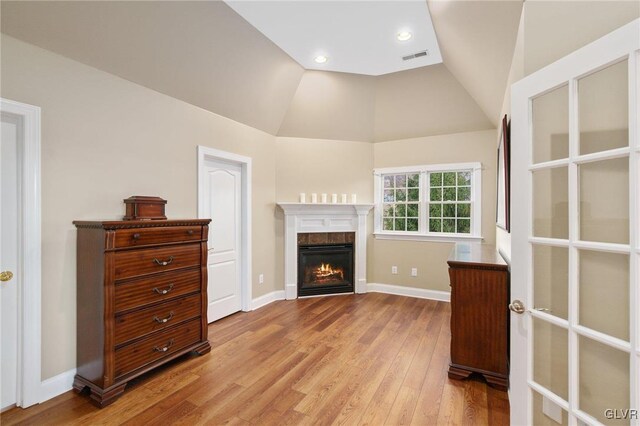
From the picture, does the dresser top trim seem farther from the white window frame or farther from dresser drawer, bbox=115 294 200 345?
the white window frame

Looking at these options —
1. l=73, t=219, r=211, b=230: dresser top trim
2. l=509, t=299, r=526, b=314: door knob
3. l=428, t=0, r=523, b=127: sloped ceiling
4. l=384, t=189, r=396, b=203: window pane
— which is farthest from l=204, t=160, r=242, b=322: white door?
l=509, t=299, r=526, b=314: door knob

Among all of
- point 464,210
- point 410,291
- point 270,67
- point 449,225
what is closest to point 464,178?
point 464,210

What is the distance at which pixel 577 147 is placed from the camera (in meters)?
1.18

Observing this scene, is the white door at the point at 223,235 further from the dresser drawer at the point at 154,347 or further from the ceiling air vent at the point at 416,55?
the ceiling air vent at the point at 416,55

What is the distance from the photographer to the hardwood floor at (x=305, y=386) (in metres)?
1.93

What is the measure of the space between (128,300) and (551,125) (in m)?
2.89

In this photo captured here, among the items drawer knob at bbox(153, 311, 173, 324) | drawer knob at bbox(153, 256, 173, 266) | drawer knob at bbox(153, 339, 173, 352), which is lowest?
drawer knob at bbox(153, 339, 173, 352)

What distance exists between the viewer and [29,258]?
203cm

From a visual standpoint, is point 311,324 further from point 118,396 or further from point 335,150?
point 335,150

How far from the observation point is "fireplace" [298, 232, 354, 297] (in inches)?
182

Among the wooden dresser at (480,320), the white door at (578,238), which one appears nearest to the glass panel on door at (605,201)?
the white door at (578,238)

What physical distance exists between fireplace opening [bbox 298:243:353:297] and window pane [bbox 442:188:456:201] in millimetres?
1675

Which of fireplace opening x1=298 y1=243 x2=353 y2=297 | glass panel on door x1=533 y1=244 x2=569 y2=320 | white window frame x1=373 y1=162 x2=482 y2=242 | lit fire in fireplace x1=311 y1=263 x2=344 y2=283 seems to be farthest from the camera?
lit fire in fireplace x1=311 y1=263 x2=344 y2=283

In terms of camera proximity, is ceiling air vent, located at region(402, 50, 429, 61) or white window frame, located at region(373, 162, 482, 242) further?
white window frame, located at region(373, 162, 482, 242)
